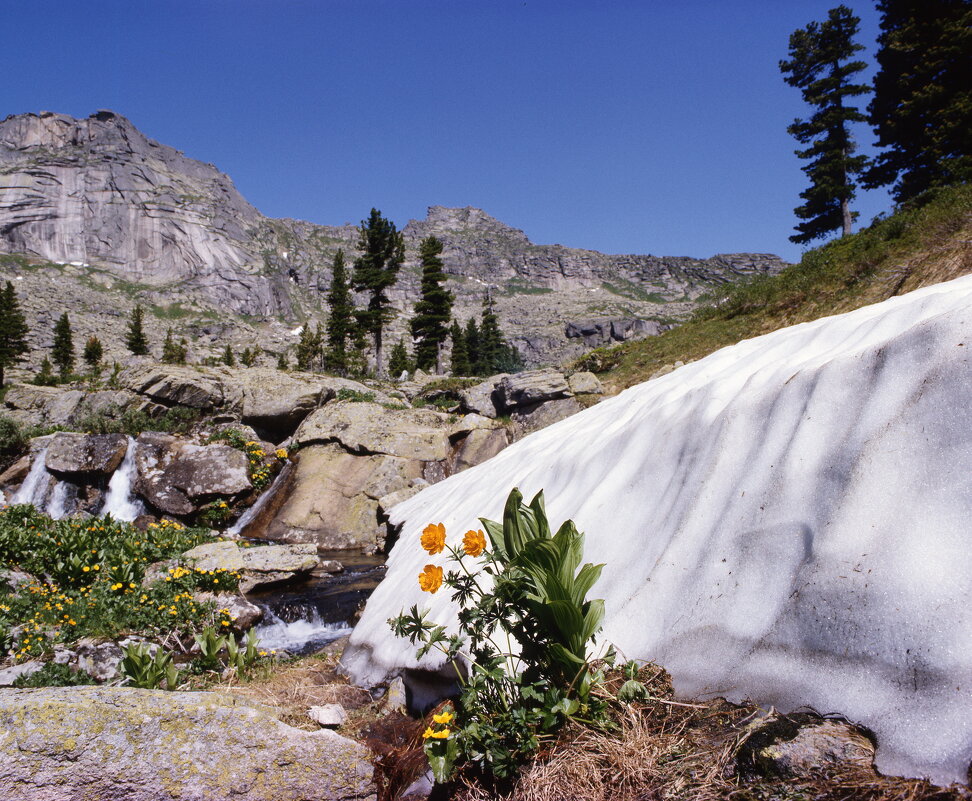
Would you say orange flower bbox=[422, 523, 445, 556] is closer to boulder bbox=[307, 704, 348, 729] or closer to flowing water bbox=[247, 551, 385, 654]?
boulder bbox=[307, 704, 348, 729]

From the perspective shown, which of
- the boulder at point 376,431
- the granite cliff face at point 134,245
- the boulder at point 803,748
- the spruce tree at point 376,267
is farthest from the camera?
the granite cliff face at point 134,245

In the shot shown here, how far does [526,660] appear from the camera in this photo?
2211 millimetres

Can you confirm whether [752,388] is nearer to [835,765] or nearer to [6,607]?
[835,765]

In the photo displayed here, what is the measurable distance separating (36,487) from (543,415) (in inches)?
575

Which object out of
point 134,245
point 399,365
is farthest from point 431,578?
point 134,245

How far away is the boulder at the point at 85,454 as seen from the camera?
1462 cm

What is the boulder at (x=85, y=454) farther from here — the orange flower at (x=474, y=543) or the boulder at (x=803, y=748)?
the boulder at (x=803, y=748)

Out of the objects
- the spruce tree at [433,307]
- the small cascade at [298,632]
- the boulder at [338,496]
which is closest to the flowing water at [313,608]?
the small cascade at [298,632]

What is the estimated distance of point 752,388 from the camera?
114 inches

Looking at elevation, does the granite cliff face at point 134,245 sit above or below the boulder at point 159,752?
above

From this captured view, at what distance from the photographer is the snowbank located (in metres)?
1.52

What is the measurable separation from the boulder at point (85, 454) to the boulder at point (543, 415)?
11.7 meters

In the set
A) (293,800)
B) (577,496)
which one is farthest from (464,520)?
(293,800)

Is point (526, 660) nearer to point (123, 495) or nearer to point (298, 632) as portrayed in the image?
point (298, 632)
